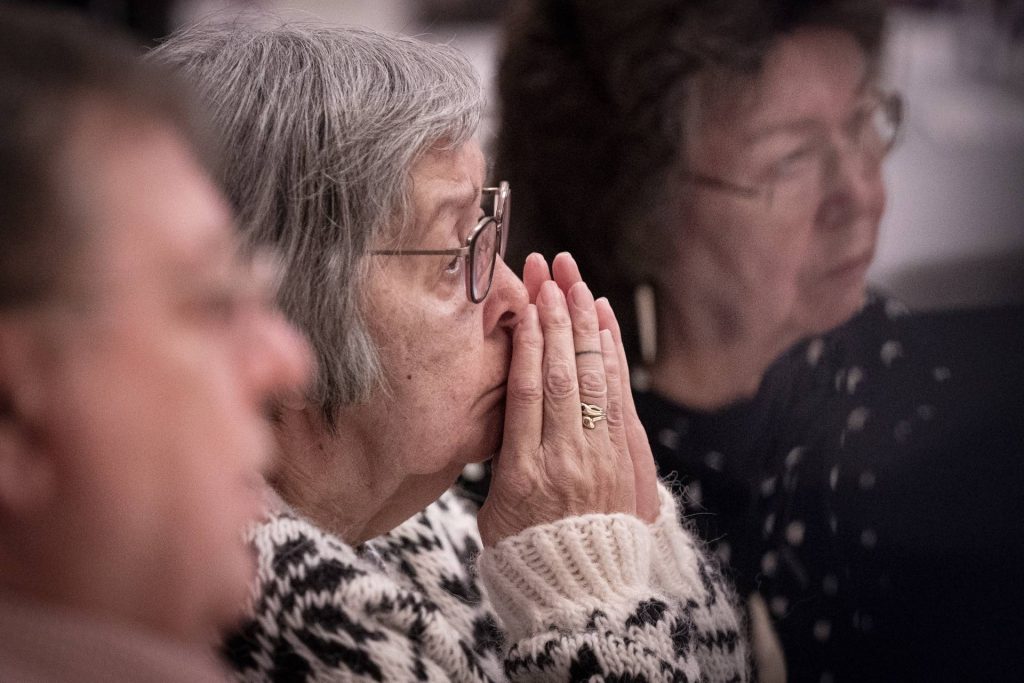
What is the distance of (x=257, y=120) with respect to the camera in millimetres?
1270

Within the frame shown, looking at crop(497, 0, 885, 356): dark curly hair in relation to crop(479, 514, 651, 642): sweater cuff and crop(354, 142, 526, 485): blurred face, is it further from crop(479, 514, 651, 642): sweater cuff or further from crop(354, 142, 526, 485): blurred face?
crop(479, 514, 651, 642): sweater cuff

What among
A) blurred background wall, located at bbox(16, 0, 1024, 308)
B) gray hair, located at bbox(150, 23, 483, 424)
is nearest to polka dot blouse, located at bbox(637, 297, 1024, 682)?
blurred background wall, located at bbox(16, 0, 1024, 308)

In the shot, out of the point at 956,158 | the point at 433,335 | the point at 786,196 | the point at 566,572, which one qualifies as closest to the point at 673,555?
the point at 566,572

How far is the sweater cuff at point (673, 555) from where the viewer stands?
4.97ft

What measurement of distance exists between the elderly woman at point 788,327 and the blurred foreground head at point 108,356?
108 centimetres

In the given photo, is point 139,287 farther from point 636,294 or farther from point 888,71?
point 888,71

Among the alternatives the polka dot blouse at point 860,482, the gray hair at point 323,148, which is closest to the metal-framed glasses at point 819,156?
the polka dot blouse at point 860,482

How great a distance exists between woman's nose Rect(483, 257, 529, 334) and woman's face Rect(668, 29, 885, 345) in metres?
0.44

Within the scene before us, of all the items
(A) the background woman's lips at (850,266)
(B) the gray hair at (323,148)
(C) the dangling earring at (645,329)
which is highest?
(B) the gray hair at (323,148)

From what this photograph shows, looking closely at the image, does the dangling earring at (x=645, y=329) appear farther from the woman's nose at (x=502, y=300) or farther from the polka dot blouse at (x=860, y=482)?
the woman's nose at (x=502, y=300)

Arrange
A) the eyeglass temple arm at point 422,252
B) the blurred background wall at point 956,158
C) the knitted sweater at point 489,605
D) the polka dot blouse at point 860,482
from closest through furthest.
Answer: the knitted sweater at point 489,605
the eyeglass temple arm at point 422,252
the polka dot blouse at point 860,482
the blurred background wall at point 956,158

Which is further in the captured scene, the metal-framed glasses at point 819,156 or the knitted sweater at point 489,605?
the metal-framed glasses at point 819,156

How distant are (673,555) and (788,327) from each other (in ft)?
1.52

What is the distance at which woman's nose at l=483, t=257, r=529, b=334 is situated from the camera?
1482 millimetres
